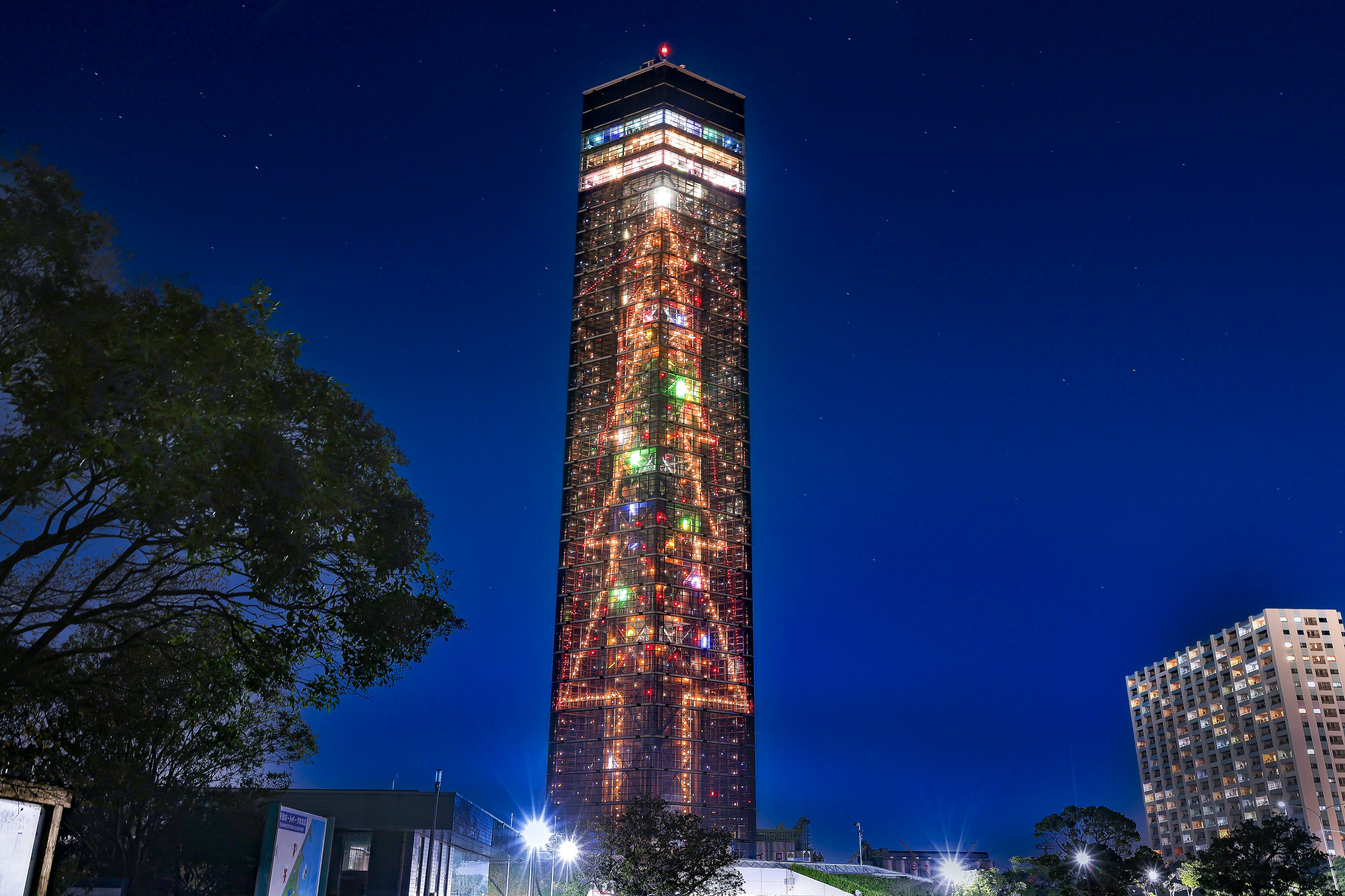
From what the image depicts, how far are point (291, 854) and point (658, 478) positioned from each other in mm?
85249

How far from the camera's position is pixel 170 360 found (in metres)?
14.9

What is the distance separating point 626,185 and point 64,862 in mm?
116503

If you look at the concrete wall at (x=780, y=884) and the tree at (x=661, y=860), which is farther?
the concrete wall at (x=780, y=884)

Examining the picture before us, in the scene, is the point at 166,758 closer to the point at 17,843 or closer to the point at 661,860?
the point at 17,843

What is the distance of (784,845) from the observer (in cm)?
12100

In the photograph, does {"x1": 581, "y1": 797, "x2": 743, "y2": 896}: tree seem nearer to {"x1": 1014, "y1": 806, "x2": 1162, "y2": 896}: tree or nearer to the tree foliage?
{"x1": 1014, "y1": 806, "x2": 1162, "y2": 896}: tree

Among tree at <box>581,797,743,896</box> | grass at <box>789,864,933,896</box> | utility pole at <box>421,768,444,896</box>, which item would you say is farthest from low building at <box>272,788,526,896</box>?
grass at <box>789,864,933,896</box>

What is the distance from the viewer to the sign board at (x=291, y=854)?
30.1 meters

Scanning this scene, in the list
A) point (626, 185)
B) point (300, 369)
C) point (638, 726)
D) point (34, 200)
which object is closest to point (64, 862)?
point (300, 369)

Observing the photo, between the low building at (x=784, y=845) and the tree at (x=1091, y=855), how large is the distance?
27.7m

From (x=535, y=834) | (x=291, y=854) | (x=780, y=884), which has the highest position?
(x=535, y=834)

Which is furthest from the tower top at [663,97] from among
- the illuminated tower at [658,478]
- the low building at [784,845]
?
the low building at [784,845]

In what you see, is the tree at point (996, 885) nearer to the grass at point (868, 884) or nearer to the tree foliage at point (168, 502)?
the grass at point (868, 884)

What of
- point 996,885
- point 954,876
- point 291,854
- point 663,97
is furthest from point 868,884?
point 663,97
